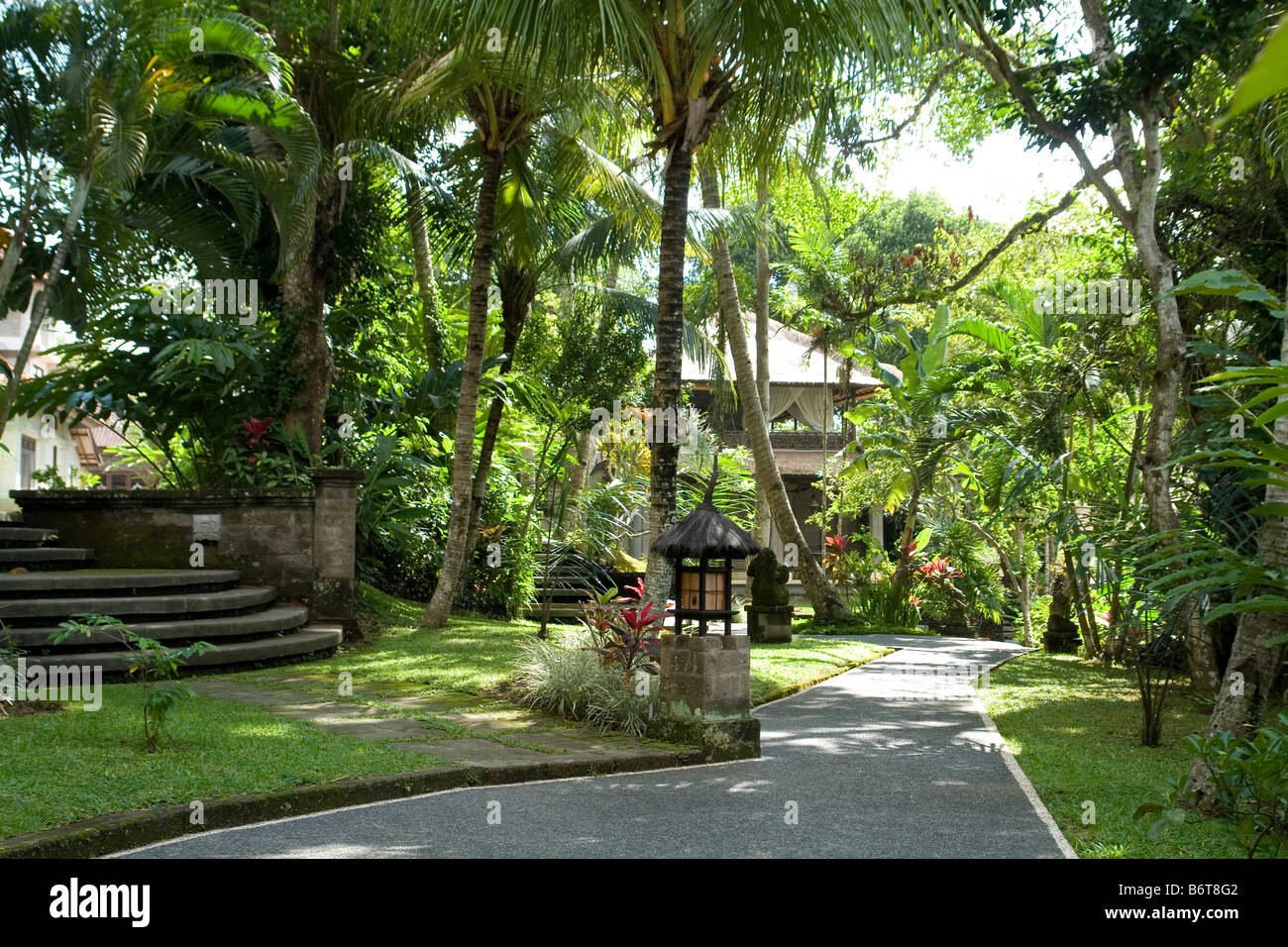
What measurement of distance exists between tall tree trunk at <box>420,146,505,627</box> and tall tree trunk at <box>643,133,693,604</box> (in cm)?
465

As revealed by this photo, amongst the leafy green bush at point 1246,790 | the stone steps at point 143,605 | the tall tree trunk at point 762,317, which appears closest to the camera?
the leafy green bush at point 1246,790

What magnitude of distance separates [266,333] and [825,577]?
11.7 m

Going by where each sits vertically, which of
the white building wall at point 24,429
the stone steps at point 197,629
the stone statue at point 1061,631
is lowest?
the stone statue at point 1061,631

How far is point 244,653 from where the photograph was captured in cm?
1112

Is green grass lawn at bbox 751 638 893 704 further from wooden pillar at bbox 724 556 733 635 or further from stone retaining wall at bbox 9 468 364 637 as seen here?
stone retaining wall at bbox 9 468 364 637

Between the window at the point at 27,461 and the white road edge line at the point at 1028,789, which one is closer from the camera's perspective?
the white road edge line at the point at 1028,789

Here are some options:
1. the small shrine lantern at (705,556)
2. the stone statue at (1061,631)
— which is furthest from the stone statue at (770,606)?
the small shrine lantern at (705,556)

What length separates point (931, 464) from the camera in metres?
20.1

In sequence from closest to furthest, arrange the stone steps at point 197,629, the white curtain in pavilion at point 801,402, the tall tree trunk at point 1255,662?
the tall tree trunk at point 1255,662
the stone steps at point 197,629
the white curtain in pavilion at point 801,402

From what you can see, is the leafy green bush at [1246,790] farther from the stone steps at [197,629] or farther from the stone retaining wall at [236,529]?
the stone retaining wall at [236,529]

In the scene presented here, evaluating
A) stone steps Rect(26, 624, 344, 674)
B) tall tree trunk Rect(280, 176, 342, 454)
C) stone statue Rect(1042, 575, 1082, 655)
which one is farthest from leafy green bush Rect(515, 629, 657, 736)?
stone statue Rect(1042, 575, 1082, 655)

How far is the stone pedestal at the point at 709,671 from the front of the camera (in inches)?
335

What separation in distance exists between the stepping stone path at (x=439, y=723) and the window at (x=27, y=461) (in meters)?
20.2

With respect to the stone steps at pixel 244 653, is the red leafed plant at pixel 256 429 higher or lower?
higher
